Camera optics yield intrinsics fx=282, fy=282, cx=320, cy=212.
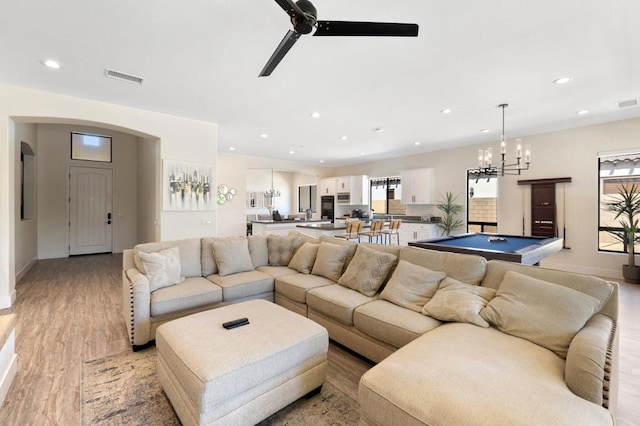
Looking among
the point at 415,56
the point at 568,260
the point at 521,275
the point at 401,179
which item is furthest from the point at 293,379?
the point at 401,179

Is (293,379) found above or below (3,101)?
below

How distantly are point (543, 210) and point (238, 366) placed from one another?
6.71 meters

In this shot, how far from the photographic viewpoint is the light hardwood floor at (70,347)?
1874mm

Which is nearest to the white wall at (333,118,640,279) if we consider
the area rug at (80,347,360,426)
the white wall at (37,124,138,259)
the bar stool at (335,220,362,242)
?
the bar stool at (335,220,362,242)

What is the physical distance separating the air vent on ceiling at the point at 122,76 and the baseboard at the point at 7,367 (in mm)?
2719

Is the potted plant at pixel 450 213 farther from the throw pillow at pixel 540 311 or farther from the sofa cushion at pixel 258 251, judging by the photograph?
the throw pillow at pixel 540 311

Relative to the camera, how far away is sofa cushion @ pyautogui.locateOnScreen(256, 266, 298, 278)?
3.50 meters

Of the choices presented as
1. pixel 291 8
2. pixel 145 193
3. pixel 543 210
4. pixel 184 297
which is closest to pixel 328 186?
pixel 145 193

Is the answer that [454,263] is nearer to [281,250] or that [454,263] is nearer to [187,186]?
[281,250]

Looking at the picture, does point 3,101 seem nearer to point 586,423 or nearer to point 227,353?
point 227,353

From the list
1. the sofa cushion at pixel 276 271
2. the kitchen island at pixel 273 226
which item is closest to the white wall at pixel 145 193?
the kitchen island at pixel 273 226

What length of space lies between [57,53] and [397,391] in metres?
4.12

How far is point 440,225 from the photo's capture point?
7.52 metres

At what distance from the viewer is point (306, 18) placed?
1.72 metres
